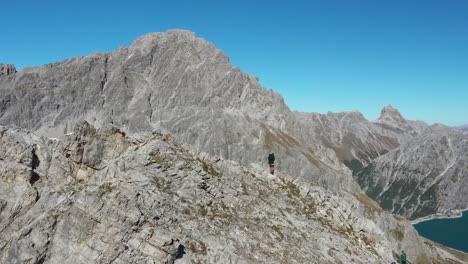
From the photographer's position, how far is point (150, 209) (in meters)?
28.9

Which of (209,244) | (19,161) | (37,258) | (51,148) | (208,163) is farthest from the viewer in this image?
(208,163)

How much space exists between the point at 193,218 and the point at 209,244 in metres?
2.64

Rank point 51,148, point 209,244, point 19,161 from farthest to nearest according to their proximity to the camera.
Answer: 1. point 51,148
2. point 19,161
3. point 209,244

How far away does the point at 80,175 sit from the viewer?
35.2 m

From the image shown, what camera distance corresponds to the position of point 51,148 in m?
36.1

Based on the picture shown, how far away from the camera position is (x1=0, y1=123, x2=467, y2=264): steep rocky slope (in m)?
26.7

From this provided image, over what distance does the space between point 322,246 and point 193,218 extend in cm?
1153

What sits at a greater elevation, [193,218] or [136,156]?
[136,156]

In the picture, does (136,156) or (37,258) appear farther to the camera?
(136,156)

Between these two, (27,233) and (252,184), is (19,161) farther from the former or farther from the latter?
(252,184)

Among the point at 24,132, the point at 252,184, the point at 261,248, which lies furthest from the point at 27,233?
the point at 252,184

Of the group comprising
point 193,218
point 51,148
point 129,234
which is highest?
point 51,148

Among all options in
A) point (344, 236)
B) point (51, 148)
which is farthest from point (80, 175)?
point (344, 236)

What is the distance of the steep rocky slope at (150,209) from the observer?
2670 centimetres
